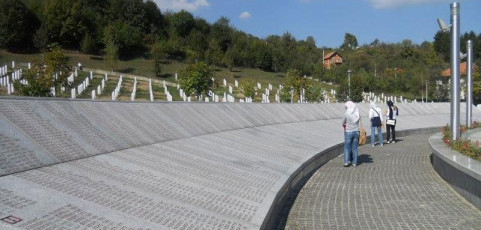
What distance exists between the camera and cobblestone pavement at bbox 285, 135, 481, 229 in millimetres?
6559

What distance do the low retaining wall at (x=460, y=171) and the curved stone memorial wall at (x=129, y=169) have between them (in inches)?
105

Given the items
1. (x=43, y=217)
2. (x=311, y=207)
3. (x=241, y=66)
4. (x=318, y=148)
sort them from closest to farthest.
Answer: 1. (x=43, y=217)
2. (x=311, y=207)
3. (x=318, y=148)
4. (x=241, y=66)

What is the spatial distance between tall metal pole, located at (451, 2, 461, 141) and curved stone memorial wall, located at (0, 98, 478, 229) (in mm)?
3293

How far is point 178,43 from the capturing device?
101125 mm

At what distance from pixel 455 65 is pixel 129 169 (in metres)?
8.03

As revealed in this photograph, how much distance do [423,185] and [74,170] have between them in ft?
20.6

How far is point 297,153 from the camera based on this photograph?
37.1 feet

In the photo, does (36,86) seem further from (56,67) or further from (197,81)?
(197,81)

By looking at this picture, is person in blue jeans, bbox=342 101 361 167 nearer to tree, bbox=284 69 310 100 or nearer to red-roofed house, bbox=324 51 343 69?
tree, bbox=284 69 310 100

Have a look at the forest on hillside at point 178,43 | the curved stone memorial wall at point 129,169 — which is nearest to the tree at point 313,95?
the forest on hillside at point 178,43

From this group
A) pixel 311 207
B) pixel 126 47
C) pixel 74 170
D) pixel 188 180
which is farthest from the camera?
pixel 126 47

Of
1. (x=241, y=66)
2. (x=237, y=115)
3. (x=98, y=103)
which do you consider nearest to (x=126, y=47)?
(x=241, y=66)

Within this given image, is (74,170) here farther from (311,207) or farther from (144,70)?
(144,70)

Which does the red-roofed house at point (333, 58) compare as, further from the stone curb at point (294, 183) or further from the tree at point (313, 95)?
the stone curb at point (294, 183)
